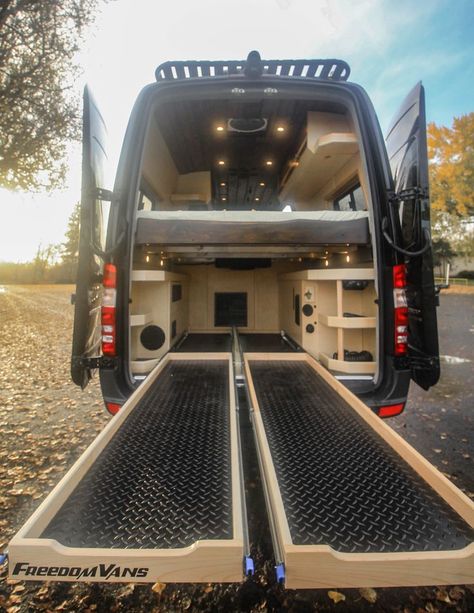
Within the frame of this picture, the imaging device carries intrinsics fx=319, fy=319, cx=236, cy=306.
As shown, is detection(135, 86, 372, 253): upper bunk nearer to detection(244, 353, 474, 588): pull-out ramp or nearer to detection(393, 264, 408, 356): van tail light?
detection(393, 264, 408, 356): van tail light

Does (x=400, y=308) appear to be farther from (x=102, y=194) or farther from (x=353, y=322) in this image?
(x=102, y=194)

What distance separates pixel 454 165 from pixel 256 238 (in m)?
24.1

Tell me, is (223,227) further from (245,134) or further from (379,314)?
(245,134)

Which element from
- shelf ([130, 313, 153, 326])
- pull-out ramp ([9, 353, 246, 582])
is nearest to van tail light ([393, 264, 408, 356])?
pull-out ramp ([9, 353, 246, 582])

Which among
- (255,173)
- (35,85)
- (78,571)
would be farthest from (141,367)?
(35,85)

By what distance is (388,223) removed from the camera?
2.06 metres

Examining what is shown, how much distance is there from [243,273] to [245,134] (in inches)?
69.9

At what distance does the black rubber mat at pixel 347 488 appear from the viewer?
107 centimetres

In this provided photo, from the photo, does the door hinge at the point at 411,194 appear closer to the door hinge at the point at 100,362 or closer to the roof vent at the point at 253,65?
the roof vent at the point at 253,65

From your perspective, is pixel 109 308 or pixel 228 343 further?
pixel 228 343

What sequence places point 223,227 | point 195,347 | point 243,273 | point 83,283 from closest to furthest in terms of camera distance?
point 83,283 → point 223,227 → point 195,347 → point 243,273

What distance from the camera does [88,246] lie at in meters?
1.95

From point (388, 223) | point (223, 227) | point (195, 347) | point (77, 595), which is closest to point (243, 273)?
point (195, 347)

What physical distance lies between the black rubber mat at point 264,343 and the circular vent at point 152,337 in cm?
89
